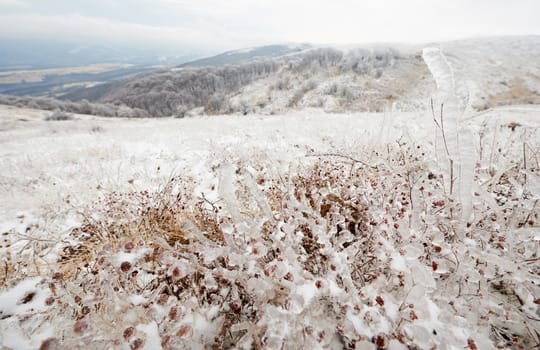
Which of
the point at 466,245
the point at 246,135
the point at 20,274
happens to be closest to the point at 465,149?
the point at 466,245

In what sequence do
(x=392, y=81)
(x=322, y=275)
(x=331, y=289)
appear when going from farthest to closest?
(x=392, y=81), (x=322, y=275), (x=331, y=289)

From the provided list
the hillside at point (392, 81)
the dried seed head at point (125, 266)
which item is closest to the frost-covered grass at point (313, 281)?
the dried seed head at point (125, 266)

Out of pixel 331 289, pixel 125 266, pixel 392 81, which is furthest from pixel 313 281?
pixel 392 81

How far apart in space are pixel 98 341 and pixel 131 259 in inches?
12.6

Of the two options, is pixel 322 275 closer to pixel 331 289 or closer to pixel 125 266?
pixel 331 289

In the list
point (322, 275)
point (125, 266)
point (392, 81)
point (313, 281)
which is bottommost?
point (392, 81)

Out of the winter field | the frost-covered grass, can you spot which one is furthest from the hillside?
the frost-covered grass

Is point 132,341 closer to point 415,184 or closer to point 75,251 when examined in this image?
point 415,184

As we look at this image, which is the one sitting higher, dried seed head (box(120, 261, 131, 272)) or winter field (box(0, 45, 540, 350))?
dried seed head (box(120, 261, 131, 272))

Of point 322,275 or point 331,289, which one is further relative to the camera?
point 322,275

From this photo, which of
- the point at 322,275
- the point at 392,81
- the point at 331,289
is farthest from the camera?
the point at 392,81

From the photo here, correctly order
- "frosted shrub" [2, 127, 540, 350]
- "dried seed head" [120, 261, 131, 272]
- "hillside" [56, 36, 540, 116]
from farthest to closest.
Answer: "hillside" [56, 36, 540, 116], "dried seed head" [120, 261, 131, 272], "frosted shrub" [2, 127, 540, 350]

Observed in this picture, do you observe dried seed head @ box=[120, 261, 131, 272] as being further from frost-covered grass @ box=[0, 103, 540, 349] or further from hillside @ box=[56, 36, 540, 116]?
hillside @ box=[56, 36, 540, 116]

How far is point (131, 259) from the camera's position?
3.90ft
